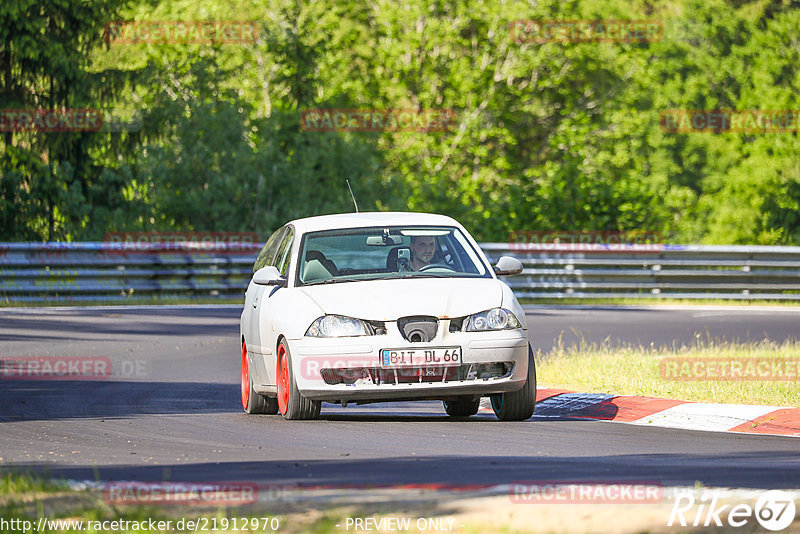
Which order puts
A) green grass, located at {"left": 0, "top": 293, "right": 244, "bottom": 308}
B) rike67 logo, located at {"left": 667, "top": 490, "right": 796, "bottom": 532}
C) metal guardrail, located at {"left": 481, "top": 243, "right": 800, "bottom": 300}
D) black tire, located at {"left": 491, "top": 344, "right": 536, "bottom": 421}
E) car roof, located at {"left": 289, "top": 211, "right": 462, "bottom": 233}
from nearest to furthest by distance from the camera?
1. rike67 logo, located at {"left": 667, "top": 490, "right": 796, "bottom": 532}
2. black tire, located at {"left": 491, "top": 344, "right": 536, "bottom": 421}
3. car roof, located at {"left": 289, "top": 211, "right": 462, "bottom": 233}
4. green grass, located at {"left": 0, "top": 293, "right": 244, "bottom": 308}
5. metal guardrail, located at {"left": 481, "top": 243, "right": 800, "bottom": 300}

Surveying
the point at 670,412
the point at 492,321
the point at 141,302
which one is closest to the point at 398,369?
the point at 492,321

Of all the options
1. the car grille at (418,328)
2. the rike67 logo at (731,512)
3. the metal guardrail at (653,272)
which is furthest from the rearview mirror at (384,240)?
the metal guardrail at (653,272)

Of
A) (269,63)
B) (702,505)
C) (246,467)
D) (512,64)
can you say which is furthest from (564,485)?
(512,64)

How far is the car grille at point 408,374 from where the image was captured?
10.0 meters

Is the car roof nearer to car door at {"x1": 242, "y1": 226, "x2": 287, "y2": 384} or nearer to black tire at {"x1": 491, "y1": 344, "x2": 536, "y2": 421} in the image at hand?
car door at {"x1": 242, "y1": 226, "x2": 287, "y2": 384}

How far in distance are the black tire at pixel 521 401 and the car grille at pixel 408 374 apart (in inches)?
15.3

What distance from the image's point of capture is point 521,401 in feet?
34.7

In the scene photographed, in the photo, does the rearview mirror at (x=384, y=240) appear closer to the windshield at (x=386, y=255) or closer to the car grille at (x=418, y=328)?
the windshield at (x=386, y=255)

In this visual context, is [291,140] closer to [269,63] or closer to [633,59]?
[269,63]

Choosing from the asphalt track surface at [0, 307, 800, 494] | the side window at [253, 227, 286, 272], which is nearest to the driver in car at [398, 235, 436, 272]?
the asphalt track surface at [0, 307, 800, 494]

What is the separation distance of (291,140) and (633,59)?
16.1 meters

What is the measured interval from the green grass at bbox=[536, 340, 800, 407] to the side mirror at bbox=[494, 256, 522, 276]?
6.28 ft

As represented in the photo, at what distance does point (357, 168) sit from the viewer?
128ft

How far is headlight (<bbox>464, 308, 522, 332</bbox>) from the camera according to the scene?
1018 cm
